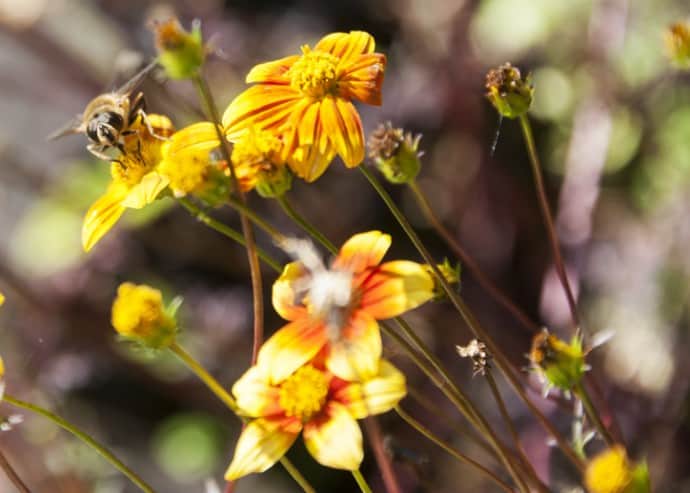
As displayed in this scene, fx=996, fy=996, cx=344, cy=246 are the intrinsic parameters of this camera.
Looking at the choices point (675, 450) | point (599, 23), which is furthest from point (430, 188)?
point (675, 450)

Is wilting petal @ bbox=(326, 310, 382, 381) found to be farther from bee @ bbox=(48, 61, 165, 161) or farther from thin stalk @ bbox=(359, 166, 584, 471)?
bee @ bbox=(48, 61, 165, 161)

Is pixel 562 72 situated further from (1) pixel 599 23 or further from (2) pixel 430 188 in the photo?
(2) pixel 430 188

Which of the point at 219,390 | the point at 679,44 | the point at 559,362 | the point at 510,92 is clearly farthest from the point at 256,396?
the point at 679,44

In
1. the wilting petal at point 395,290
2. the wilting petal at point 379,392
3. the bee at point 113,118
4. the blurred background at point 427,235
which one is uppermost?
the bee at point 113,118

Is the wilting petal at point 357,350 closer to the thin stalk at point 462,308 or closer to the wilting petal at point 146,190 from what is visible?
the thin stalk at point 462,308

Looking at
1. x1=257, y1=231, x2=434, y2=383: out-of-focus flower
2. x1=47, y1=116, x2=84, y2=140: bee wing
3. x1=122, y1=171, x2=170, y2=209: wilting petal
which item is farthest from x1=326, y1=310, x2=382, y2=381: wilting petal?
x1=47, y1=116, x2=84, y2=140: bee wing

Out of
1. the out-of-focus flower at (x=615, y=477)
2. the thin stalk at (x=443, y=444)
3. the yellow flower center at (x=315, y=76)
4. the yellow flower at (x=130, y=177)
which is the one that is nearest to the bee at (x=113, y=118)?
the yellow flower at (x=130, y=177)
